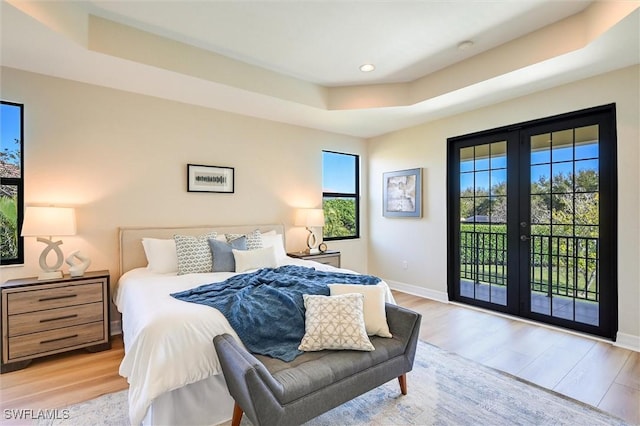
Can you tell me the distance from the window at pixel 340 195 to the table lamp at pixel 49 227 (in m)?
3.23

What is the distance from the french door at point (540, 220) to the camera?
3.06 metres

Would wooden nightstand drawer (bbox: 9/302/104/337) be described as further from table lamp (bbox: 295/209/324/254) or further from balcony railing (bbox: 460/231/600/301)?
balcony railing (bbox: 460/231/600/301)

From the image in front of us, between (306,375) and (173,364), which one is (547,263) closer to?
(306,375)

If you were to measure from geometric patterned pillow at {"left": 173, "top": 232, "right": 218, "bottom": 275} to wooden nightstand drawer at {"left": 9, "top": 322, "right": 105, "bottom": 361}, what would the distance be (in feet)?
2.76

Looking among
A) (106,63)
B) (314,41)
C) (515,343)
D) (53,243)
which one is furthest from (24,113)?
(515,343)

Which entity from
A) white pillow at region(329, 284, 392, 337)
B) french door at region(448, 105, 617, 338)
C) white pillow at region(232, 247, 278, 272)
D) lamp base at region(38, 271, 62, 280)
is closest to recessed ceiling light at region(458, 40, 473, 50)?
french door at region(448, 105, 617, 338)

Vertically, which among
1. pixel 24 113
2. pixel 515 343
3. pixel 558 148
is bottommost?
pixel 515 343

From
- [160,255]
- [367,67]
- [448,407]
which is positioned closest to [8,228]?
[160,255]

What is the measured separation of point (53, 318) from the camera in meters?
2.62

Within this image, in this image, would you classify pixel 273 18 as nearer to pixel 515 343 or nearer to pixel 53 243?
pixel 53 243

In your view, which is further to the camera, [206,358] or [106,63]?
[106,63]

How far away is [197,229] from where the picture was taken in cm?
369

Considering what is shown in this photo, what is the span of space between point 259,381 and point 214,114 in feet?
10.9

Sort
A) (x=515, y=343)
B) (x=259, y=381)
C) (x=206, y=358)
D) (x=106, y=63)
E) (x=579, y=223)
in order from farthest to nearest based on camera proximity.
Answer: (x=579, y=223) < (x=515, y=343) < (x=106, y=63) < (x=206, y=358) < (x=259, y=381)
